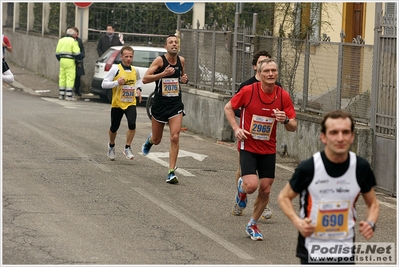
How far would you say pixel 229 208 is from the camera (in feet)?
36.7

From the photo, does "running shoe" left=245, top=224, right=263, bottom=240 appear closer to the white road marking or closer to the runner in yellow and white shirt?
the white road marking

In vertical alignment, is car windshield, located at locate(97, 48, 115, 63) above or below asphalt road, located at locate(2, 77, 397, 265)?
above

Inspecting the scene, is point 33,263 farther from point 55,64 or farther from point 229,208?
point 55,64

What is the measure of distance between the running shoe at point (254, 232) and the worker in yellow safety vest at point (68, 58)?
1679 cm

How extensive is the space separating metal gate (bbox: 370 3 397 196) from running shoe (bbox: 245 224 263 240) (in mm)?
3763

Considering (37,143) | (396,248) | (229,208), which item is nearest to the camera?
(396,248)

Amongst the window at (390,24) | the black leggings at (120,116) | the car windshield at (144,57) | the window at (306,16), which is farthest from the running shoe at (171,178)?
the car windshield at (144,57)

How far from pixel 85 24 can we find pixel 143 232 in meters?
20.2

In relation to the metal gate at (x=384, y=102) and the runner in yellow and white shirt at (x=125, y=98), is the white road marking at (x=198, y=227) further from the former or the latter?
the metal gate at (x=384, y=102)

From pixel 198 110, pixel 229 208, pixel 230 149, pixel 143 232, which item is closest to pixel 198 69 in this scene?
pixel 198 110

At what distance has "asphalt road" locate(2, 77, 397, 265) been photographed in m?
8.65

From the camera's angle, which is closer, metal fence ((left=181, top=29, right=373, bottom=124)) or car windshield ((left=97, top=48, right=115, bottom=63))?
metal fence ((left=181, top=29, right=373, bottom=124))

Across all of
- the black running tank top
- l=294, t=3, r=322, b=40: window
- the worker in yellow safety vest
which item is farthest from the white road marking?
the worker in yellow safety vest

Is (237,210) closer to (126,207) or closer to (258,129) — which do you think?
(126,207)
